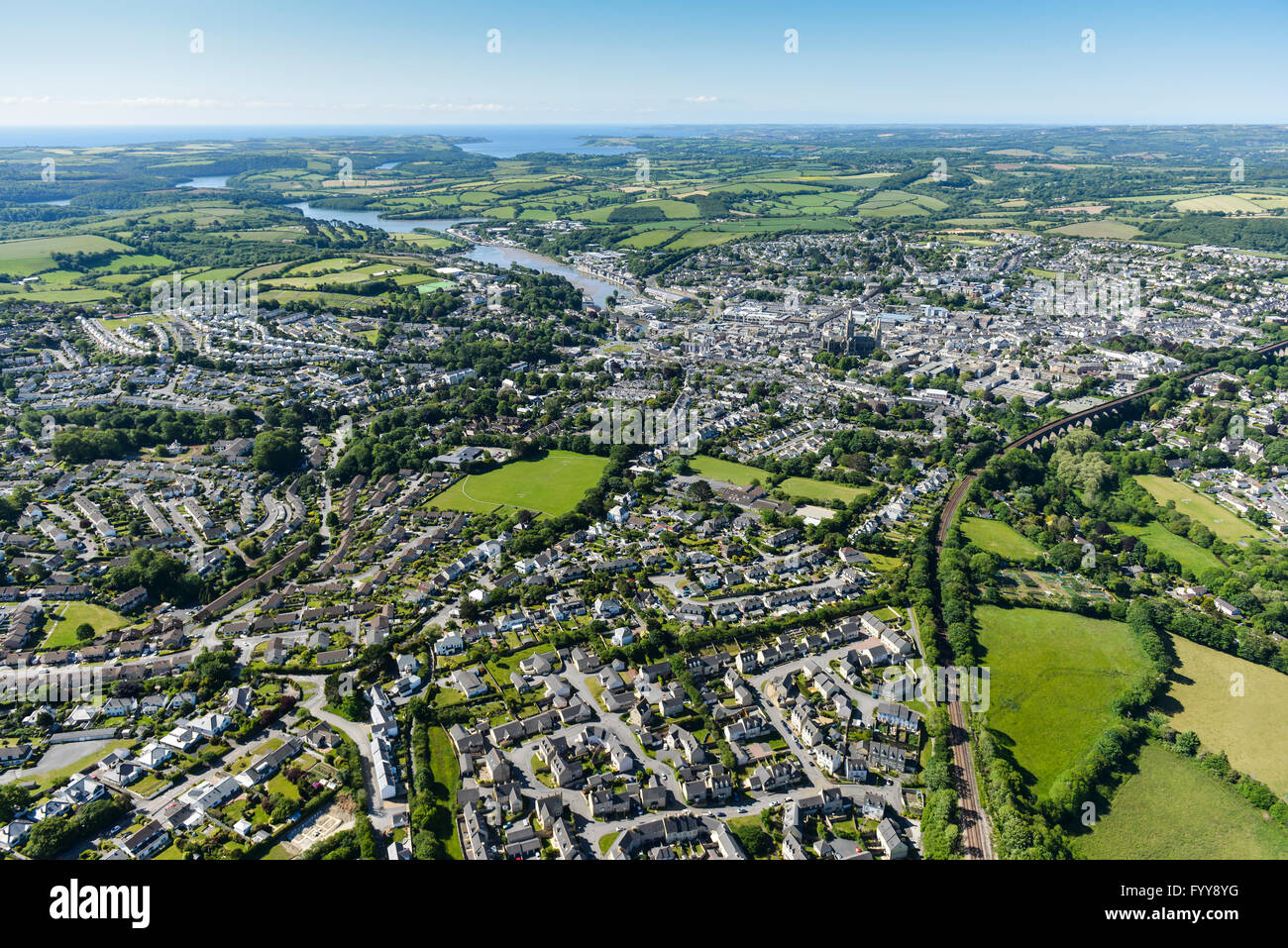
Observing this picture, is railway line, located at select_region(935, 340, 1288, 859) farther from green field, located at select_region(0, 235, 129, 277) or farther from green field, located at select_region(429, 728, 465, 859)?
green field, located at select_region(0, 235, 129, 277)

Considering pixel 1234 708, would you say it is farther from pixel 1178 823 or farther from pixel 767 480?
pixel 767 480

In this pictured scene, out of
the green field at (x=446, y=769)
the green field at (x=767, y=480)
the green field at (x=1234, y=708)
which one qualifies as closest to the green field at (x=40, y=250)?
the green field at (x=767, y=480)

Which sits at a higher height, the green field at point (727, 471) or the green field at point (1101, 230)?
the green field at point (1101, 230)

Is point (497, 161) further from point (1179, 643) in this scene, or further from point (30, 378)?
point (1179, 643)

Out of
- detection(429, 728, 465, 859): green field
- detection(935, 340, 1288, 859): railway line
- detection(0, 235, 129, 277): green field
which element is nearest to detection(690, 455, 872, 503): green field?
detection(935, 340, 1288, 859): railway line

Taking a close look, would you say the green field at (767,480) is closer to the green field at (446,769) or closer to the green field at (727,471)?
the green field at (727,471)

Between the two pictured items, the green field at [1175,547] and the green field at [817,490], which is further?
the green field at [817,490]
